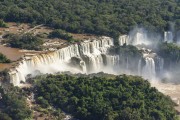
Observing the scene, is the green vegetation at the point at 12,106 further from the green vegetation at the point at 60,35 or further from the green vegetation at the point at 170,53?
the green vegetation at the point at 170,53

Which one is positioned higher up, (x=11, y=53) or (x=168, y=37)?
(x=11, y=53)

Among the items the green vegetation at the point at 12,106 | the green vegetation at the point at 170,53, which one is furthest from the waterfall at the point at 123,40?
the green vegetation at the point at 12,106

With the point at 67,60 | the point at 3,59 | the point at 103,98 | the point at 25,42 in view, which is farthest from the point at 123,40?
the point at 103,98

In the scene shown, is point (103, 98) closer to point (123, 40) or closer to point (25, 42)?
point (25, 42)

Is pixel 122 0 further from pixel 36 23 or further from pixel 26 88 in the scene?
pixel 26 88

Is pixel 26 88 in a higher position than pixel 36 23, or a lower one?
lower

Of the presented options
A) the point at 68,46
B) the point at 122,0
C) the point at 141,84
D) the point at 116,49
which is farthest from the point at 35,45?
the point at 122,0

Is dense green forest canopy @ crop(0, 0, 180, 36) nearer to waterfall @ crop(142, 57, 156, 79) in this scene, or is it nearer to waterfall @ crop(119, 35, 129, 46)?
waterfall @ crop(119, 35, 129, 46)
